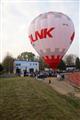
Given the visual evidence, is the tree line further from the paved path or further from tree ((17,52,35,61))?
the paved path

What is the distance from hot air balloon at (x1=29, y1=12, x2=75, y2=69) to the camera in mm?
31438

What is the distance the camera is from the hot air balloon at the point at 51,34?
31.4 metres

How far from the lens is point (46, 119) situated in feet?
50.5

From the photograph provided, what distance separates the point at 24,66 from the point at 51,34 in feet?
291

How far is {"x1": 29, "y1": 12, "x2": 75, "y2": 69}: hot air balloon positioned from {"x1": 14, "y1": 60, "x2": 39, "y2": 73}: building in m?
A: 81.9

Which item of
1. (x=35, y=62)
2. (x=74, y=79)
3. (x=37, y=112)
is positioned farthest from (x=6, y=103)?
(x=35, y=62)

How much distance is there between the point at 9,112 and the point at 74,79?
3873cm

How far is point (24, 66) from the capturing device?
4729 inches

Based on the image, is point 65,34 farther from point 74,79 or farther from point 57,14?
point 74,79

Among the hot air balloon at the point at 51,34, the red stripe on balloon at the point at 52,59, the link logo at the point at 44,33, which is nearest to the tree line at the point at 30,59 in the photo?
the red stripe on balloon at the point at 52,59

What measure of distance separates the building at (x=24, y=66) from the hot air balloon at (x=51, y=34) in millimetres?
81930

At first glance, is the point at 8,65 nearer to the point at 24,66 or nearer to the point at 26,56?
the point at 24,66

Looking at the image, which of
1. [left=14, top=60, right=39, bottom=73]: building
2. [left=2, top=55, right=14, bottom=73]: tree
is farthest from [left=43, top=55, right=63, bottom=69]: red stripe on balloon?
[left=14, top=60, right=39, bottom=73]: building

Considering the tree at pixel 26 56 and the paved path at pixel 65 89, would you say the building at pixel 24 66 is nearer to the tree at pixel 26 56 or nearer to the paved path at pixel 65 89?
the tree at pixel 26 56
